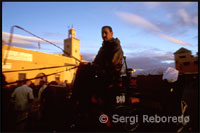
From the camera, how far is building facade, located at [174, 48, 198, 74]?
37.3 m

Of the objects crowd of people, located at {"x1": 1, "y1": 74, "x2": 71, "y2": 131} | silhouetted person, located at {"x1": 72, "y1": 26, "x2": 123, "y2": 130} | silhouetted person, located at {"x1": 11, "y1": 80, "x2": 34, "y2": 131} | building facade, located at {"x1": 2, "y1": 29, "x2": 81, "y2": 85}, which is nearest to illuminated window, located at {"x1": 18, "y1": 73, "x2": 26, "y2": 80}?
building facade, located at {"x1": 2, "y1": 29, "x2": 81, "y2": 85}

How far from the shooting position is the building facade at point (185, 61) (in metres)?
37.3

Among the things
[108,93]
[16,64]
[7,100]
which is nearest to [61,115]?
[108,93]

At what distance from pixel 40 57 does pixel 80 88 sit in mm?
17966

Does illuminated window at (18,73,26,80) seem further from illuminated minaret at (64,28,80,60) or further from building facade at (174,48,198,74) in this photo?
building facade at (174,48,198,74)

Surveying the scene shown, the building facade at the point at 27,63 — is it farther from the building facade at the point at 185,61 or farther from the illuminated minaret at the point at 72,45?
the building facade at the point at 185,61

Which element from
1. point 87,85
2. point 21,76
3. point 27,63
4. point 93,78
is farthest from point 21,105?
point 21,76

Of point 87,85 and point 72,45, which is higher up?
point 72,45

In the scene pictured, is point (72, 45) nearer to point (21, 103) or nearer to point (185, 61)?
point (185, 61)

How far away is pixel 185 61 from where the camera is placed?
41312 mm

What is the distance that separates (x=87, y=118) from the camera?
9.29ft

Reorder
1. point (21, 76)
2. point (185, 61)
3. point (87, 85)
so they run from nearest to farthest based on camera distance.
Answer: point (87, 85) → point (21, 76) → point (185, 61)

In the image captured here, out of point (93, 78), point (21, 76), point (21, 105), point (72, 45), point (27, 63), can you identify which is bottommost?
point (21, 105)

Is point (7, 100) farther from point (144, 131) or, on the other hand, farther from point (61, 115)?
point (144, 131)
